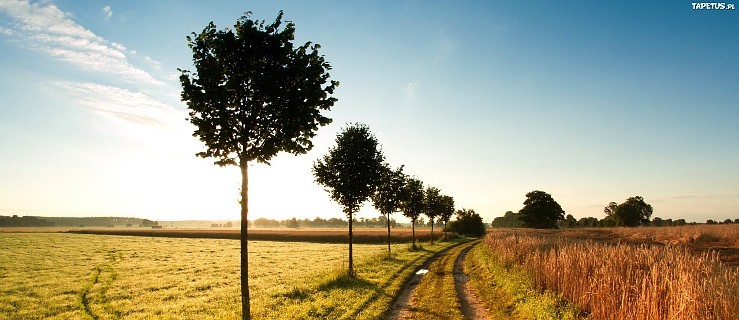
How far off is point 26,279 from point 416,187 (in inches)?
1666

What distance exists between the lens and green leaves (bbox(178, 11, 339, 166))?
1226 cm

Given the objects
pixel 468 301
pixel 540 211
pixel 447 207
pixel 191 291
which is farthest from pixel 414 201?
pixel 540 211

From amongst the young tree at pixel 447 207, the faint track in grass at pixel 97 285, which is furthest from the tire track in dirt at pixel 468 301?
the young tree at pixel 447 207

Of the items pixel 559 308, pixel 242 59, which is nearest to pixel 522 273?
pixel 559 308

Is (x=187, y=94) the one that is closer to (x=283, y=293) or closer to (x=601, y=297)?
(x=283, y=293)

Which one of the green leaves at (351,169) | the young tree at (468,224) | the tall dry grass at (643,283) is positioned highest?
the green leaves at (351,169)

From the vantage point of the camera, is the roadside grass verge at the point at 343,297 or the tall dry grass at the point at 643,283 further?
the roadside grass verge at the point at 343,297

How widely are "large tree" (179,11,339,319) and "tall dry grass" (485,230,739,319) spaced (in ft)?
38.1

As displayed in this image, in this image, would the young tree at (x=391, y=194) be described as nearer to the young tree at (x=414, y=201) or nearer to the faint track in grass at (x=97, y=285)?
the young tree at (x=414, y=201)

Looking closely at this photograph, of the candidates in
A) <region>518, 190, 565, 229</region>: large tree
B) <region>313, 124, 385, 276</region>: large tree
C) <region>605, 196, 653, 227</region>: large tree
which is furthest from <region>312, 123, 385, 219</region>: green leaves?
<region>605, 196, 653, 227</region>: large tree

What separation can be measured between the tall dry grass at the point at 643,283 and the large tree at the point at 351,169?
12951mm

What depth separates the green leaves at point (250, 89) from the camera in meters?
12.3

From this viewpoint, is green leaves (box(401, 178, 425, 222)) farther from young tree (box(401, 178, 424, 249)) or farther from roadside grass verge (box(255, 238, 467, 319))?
roadside grass verge (box(255, 238, 467, 319))

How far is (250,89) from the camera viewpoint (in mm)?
12578
